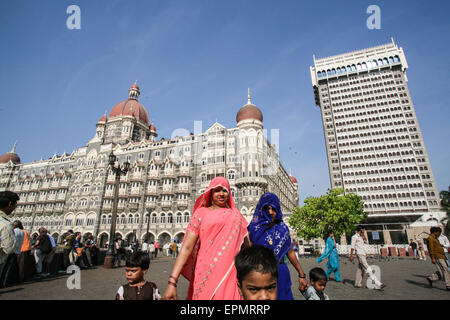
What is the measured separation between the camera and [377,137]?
59.8 metres

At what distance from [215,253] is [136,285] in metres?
1.27

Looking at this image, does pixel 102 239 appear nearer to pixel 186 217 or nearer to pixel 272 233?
pixel 186 217

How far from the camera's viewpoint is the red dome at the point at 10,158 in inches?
2184

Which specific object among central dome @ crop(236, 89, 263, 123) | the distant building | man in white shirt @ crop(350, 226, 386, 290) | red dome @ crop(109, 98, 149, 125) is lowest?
man in white shirt @ crop(350, 226, 386, 290)

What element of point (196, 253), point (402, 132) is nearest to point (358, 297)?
point (196, 253)

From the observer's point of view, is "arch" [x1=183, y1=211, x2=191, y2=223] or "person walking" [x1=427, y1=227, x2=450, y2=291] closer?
"person walking" [x1=427, y1=227, x2=450, y2=291]

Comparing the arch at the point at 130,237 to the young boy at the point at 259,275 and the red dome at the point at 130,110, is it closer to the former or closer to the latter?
the red dome at the point at 130,110

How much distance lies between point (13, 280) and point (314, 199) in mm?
30522

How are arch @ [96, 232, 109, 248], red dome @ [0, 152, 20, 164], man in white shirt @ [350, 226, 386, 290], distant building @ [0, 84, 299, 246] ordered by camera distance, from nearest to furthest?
man in white shirt @ [350, 226, 386, 290]
distant building @ [0, 84, 299, 246]
arch @ [96, 232, 109, 248]
red dome @ [0, 152, 20, 164]

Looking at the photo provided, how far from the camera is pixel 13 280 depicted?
7520 millimetres

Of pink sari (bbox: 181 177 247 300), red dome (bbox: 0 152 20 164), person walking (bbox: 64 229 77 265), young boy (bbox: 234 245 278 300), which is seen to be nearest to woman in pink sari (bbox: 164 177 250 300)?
pink sari (bbox: 181 177 247 300)

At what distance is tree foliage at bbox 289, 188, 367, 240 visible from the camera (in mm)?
29884

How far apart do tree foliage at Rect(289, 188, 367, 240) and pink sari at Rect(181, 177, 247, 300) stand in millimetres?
30194

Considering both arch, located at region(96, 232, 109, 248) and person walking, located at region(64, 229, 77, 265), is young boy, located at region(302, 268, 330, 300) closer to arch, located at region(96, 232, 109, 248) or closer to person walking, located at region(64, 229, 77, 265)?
person walking, located at region(64, 229, 77, 265)
